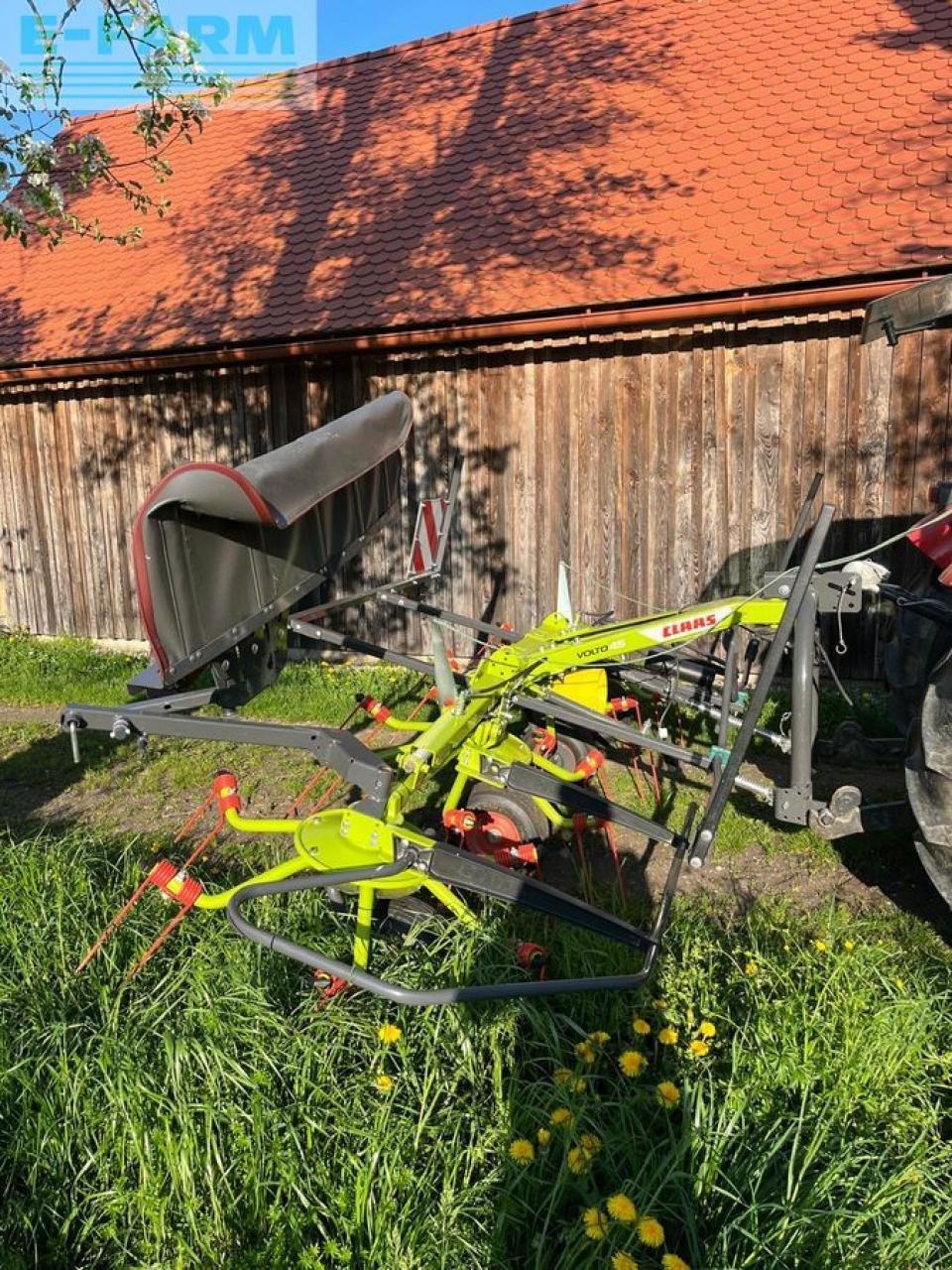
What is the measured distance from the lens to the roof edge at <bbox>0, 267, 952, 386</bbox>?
601cm

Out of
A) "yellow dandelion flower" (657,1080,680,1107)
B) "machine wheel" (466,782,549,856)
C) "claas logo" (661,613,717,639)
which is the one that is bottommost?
"machine wheel" (466,782,549,856)

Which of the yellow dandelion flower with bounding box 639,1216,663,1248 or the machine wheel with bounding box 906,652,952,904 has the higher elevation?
the machine wheel with bounding box 906,652,952,904

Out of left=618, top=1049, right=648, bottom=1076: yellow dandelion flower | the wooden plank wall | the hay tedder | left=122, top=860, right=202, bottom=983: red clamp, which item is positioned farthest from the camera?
the wooden plank wall

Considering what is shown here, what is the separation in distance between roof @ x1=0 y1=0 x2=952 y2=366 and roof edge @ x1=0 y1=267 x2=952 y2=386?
3.4 inches

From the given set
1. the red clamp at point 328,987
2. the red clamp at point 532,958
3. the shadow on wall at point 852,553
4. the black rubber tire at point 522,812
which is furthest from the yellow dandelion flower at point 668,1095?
the shadow on wall at point 852,553

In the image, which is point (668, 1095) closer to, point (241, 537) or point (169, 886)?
point (169, 886)

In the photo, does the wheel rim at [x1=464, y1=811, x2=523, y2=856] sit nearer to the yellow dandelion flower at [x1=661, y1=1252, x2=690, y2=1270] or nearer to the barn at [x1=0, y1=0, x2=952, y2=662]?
the yellow dandelion flower at [x1=661, y1=1252, x2=690, y2=1270]

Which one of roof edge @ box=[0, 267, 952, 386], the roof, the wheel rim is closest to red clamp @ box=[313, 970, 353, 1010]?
the wheel rim

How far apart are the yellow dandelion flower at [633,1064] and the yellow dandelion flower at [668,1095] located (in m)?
0.11

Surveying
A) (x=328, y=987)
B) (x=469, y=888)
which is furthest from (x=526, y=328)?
(x=328, y=987)

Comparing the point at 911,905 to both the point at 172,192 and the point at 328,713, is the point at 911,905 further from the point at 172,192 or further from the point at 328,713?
the point at 172,192

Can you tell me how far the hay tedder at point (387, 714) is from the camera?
2785mm

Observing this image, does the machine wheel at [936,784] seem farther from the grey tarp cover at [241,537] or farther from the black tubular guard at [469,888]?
the grey tarp cover at [241,537]

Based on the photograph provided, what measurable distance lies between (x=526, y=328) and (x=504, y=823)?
164 inches
